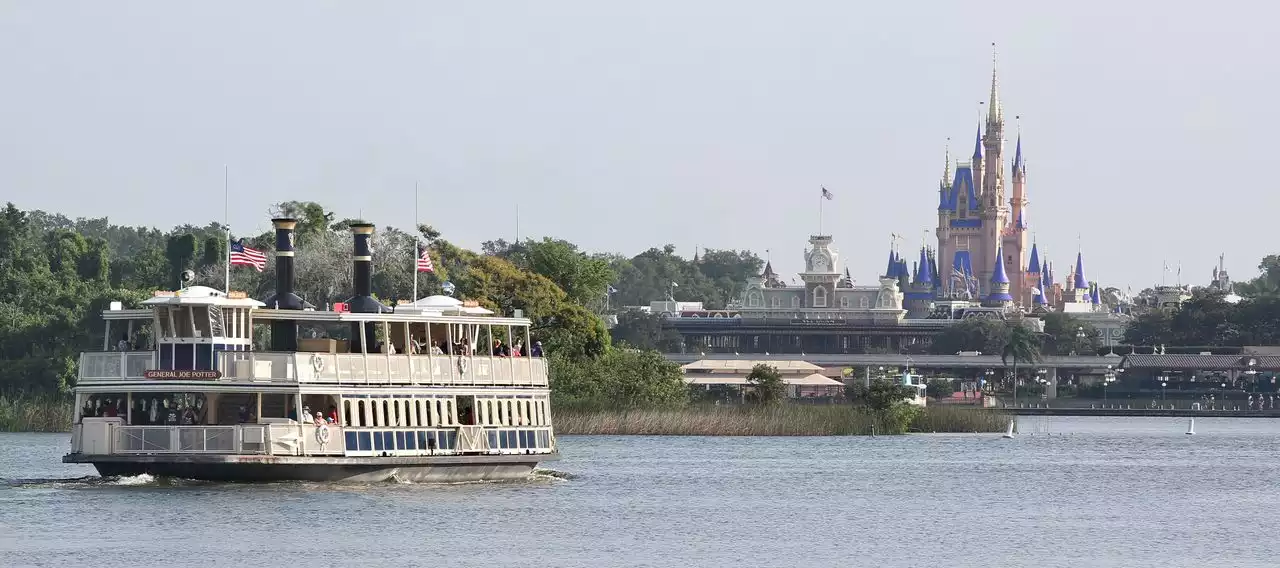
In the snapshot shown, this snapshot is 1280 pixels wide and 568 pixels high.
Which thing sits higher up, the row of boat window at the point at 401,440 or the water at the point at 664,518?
the row of boat window at the point at 401,440

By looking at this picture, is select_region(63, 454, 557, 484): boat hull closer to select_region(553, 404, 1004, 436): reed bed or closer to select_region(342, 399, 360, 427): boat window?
select_region(342, 399, 360, 427): boat window

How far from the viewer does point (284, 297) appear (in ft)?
190

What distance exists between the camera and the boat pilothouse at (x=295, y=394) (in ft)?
177

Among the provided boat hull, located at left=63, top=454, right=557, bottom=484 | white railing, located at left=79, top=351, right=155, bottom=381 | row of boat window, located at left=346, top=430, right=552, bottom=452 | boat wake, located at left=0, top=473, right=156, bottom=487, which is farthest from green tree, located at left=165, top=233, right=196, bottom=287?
white railing, located at left=79, top=351, right=155, bottom=381

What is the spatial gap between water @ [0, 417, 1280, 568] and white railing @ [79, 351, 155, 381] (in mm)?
2738

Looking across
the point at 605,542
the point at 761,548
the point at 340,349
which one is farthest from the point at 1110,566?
the point at 340,349

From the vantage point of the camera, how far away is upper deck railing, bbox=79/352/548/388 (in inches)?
2131

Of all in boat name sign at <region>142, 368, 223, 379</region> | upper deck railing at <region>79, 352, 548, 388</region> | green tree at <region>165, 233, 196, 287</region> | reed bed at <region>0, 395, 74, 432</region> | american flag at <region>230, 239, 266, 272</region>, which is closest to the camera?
boat name sign at <region>142, 368, 223, 379</region>

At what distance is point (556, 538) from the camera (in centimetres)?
5084

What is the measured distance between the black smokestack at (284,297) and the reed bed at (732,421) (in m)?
40.4

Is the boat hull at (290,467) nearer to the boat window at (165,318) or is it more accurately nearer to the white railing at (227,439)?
the white railing at (227,439)

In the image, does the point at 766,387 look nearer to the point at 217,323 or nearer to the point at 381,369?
the point at 381,369

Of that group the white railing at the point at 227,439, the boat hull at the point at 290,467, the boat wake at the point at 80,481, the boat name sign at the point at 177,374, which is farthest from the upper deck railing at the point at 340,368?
the boat wake at the point at 80,481

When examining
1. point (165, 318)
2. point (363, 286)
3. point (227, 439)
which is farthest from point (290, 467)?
point (363, 286)
